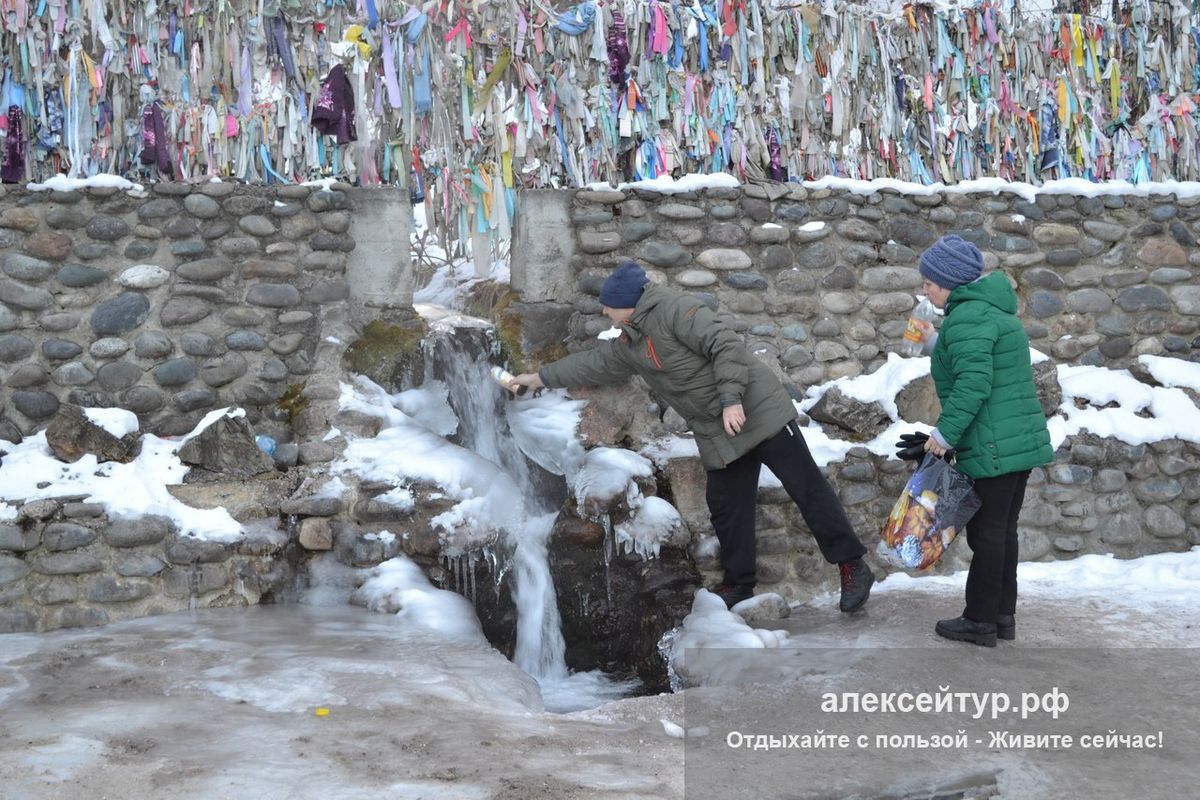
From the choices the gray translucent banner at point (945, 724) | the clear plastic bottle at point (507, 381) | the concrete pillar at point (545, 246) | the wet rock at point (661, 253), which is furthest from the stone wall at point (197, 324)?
the gray translucent banner at point (945, 724)

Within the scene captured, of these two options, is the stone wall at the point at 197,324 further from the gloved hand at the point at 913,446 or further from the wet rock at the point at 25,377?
the gloved hand at the point at 913,446

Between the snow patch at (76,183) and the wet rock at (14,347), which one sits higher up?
the snow patch at (76,183)

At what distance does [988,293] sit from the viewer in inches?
168

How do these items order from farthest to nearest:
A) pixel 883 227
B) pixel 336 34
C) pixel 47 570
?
pixel 883 227 → pixel 336 34 → pixel 47 570

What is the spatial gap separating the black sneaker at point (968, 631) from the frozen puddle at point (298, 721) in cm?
136

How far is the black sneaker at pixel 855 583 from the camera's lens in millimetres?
4957

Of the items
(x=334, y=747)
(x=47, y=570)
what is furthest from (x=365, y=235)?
(x=334, y=747)

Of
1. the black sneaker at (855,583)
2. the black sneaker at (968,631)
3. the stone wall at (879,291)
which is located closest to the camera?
the black sneaker at (968,631)

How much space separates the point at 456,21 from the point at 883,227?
276 centimetres

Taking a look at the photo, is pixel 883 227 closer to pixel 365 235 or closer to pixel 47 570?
pixel 365 235

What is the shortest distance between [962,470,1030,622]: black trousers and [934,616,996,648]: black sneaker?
30 mm

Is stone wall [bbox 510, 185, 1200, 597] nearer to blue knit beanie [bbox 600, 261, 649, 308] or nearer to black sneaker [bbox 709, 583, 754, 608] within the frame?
black sneaker [bbox 709, 583, 754, 608]

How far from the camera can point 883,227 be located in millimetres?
6418

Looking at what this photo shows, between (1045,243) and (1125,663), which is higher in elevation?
(1045,243)
